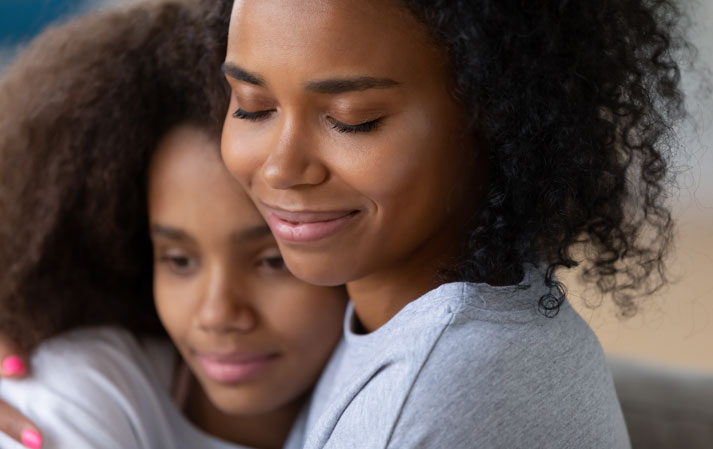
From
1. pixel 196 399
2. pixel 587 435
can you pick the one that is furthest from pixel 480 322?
pixel 196 399

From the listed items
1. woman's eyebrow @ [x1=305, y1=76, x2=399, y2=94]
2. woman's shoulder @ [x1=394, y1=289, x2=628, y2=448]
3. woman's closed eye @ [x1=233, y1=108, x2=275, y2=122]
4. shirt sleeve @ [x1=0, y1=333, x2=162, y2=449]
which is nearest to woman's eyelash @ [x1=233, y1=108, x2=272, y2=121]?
woman's closed eye @ [x1=233, y1=108, x2=275, y2=122]

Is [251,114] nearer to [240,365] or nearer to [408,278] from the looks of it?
[408,278]

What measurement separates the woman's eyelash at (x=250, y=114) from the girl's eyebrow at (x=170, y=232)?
277mm

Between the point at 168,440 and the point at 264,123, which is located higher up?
the point at 264,123

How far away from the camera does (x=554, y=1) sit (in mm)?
821

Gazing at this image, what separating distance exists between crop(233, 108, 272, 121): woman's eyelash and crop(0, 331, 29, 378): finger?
1.85 feet

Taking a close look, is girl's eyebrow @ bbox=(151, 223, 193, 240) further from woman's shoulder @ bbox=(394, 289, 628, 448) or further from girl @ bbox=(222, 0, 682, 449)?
woman's shoulder @ bbox=(394, 289, 628, 448)

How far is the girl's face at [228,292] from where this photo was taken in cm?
116

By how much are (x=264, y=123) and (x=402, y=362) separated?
32 centimetres

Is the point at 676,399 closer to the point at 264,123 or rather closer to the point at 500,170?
the point at 500,170

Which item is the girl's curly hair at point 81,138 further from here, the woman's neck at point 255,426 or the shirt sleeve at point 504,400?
the shirt sleeve at point 504,400

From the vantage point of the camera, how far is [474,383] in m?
0.79

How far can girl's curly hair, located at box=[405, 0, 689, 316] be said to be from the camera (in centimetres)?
83

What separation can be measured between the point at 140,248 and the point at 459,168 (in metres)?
0.68
